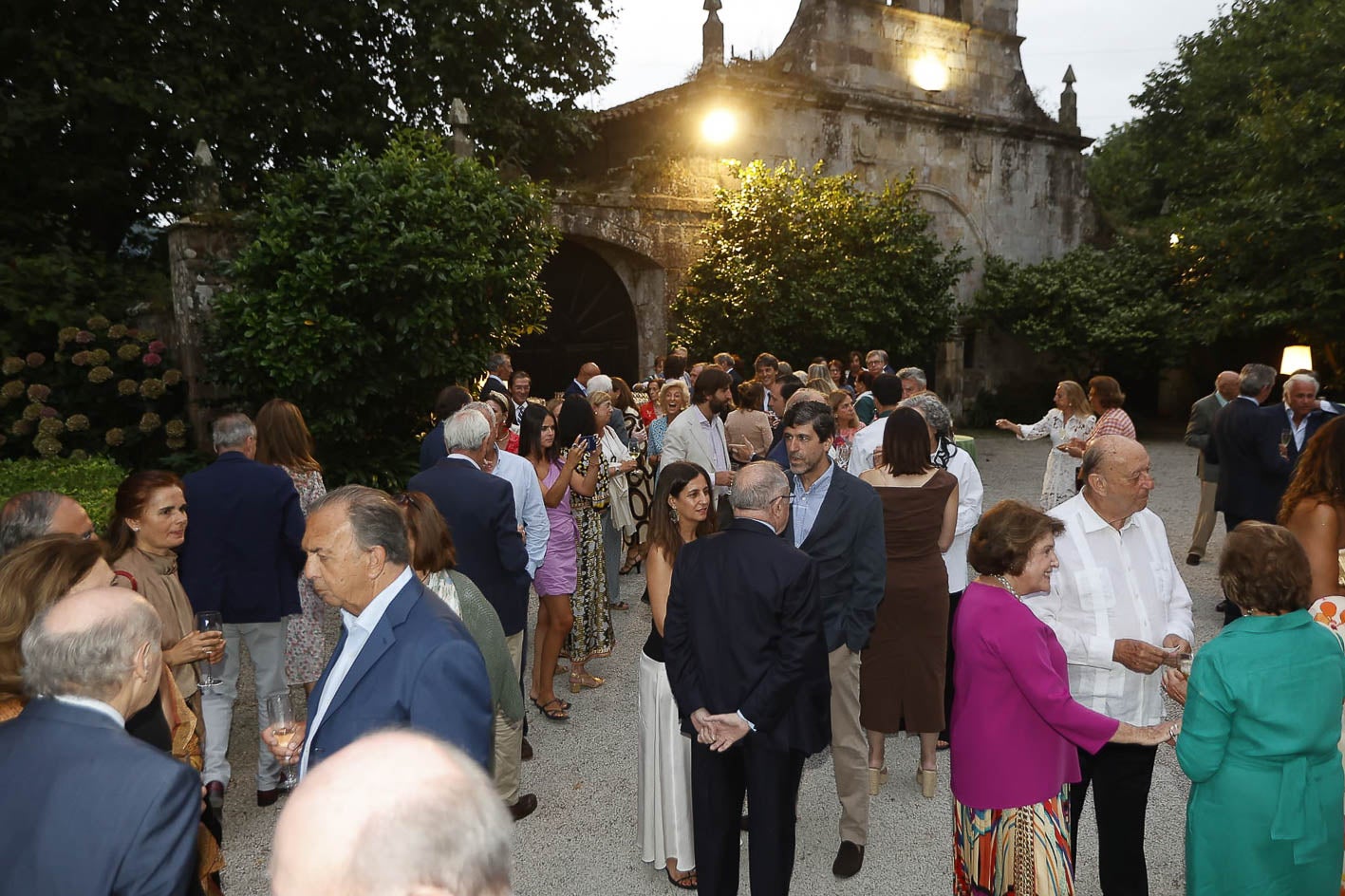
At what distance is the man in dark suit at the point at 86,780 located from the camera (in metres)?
1.83

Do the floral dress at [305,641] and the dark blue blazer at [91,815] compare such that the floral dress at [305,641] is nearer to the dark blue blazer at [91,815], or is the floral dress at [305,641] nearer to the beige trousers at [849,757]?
the beige trousers at [849,757]

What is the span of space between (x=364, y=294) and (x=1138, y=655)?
775 cm

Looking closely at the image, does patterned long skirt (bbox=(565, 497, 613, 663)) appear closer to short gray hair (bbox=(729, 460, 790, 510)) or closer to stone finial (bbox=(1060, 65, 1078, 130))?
short gray hair (bbox=(729, 460, 790, 510))

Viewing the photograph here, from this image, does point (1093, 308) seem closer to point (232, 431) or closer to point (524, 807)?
point (524, 807)

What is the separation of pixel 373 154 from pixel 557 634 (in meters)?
10.3

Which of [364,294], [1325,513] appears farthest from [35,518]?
[364,294]

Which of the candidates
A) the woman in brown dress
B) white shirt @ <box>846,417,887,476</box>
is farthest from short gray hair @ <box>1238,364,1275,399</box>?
the woman in brown dress

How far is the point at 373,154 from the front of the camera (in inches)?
527

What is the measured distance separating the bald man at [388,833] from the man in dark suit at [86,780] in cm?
93

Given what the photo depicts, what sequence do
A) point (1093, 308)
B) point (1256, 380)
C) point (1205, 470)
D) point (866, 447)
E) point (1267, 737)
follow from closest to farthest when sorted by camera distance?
point (1267, 737) → point (866, 447) → point (1256, 380) → point (1205, 470) → point (1093, 308)

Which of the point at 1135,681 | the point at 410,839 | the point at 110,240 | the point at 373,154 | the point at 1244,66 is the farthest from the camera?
the point at 1244,66

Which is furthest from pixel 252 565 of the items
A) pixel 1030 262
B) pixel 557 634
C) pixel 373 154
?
pixel 1030 262

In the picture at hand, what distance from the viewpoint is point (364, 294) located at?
28.9 ft

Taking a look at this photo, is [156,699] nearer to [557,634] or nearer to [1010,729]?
[1010,729]
